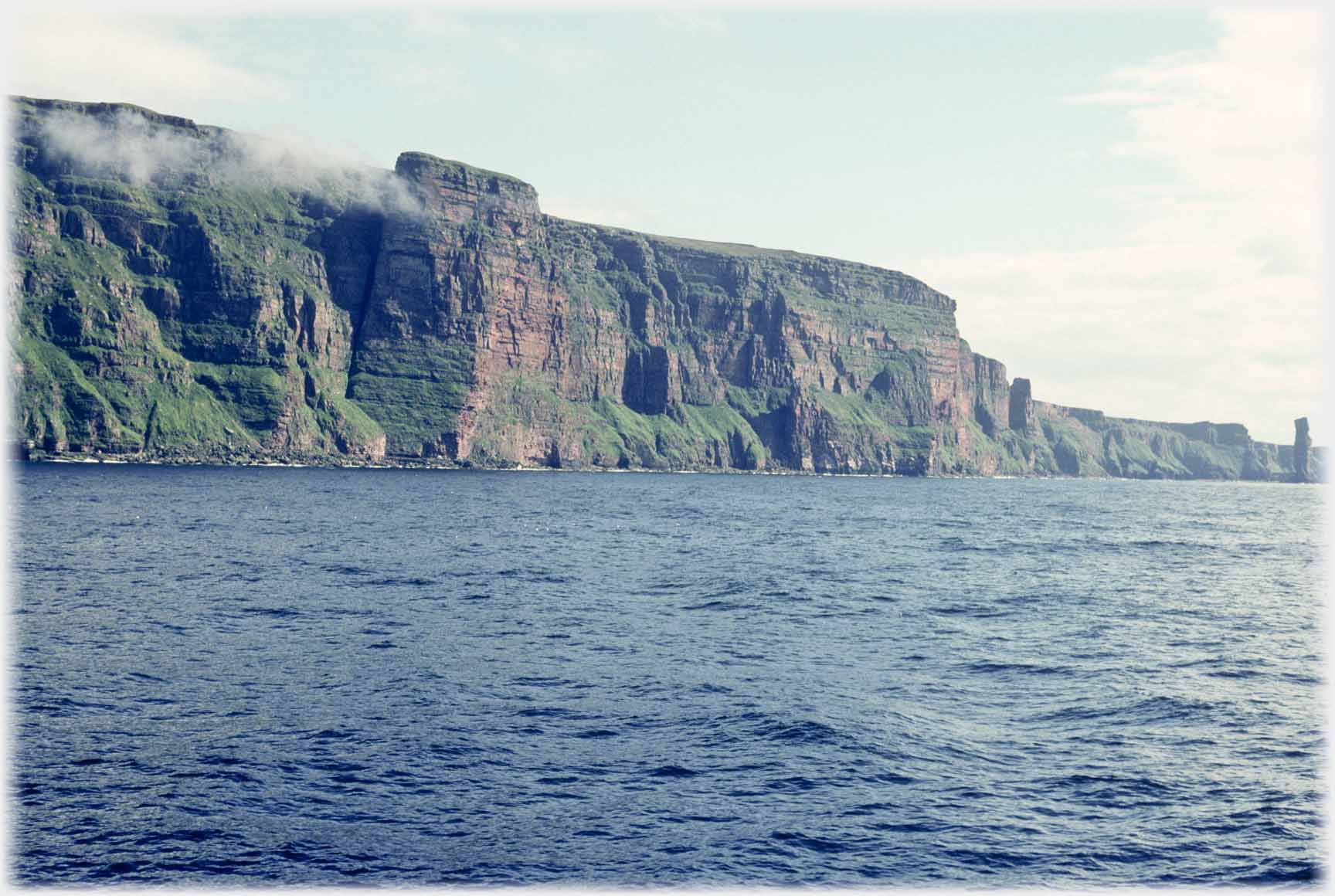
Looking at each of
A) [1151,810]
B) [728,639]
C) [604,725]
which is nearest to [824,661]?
[728,639]

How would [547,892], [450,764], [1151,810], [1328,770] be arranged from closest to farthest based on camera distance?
[547,892] → [1151,810] → [450,764] → [1328,770]

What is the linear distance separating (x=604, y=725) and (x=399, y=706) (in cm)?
856

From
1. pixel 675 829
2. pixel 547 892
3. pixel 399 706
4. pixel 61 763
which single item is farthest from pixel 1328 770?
pixel 61 763

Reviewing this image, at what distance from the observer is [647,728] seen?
39750 mm

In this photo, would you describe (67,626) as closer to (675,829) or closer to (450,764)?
(450,764)

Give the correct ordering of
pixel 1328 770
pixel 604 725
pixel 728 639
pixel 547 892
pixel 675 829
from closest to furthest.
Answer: pixel 547 892
pixel 675 829
pixel 1328 770
pixel 604 725
pixel 728 639

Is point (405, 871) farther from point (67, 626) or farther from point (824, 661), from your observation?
point (67, 626)

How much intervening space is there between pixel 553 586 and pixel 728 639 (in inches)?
913

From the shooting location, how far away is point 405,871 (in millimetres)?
26766

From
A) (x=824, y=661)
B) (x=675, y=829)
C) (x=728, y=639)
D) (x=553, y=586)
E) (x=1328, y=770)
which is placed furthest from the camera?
(x=553, y=586)

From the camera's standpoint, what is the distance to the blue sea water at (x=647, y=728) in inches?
1121

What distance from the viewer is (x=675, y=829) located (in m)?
29.9

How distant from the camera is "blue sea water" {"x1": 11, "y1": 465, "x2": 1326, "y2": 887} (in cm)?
2848

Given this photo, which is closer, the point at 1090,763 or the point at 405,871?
the point at 405,871
